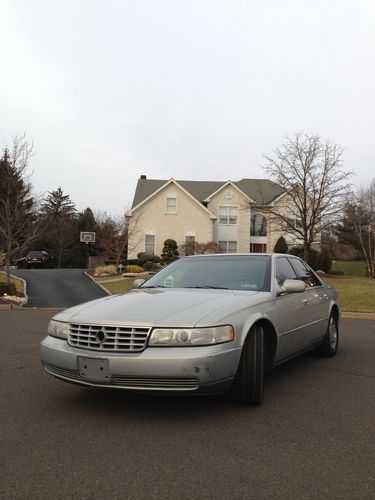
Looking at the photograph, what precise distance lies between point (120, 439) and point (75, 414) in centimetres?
79

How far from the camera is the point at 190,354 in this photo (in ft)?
12.5

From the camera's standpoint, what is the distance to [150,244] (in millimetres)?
37531

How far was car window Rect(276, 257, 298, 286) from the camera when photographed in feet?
18.3

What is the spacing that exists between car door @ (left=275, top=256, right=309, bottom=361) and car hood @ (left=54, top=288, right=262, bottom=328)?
1.50 feet

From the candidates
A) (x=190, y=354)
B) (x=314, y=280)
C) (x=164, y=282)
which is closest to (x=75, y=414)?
(x=190, y=354)

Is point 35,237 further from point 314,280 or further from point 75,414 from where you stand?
point 75,414

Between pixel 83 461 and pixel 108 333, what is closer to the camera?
pixel 83 461

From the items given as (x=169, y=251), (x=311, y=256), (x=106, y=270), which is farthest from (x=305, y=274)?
(x=169, y=251)

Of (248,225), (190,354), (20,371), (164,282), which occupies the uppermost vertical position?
(248,225)

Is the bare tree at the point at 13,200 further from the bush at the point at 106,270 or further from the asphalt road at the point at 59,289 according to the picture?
the bush at the point at 106,270

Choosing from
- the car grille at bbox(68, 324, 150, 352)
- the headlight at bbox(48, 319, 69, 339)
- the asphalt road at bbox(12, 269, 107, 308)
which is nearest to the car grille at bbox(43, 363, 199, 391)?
the car grille at bbox(68, 324, 150, 352)

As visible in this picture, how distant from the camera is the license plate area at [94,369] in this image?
391 cm

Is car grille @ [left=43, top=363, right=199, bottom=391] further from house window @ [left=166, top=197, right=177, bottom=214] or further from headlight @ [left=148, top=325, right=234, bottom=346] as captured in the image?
house window @ [left=166, top=197, right=177, bottom=214]

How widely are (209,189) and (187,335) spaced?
38750mm
